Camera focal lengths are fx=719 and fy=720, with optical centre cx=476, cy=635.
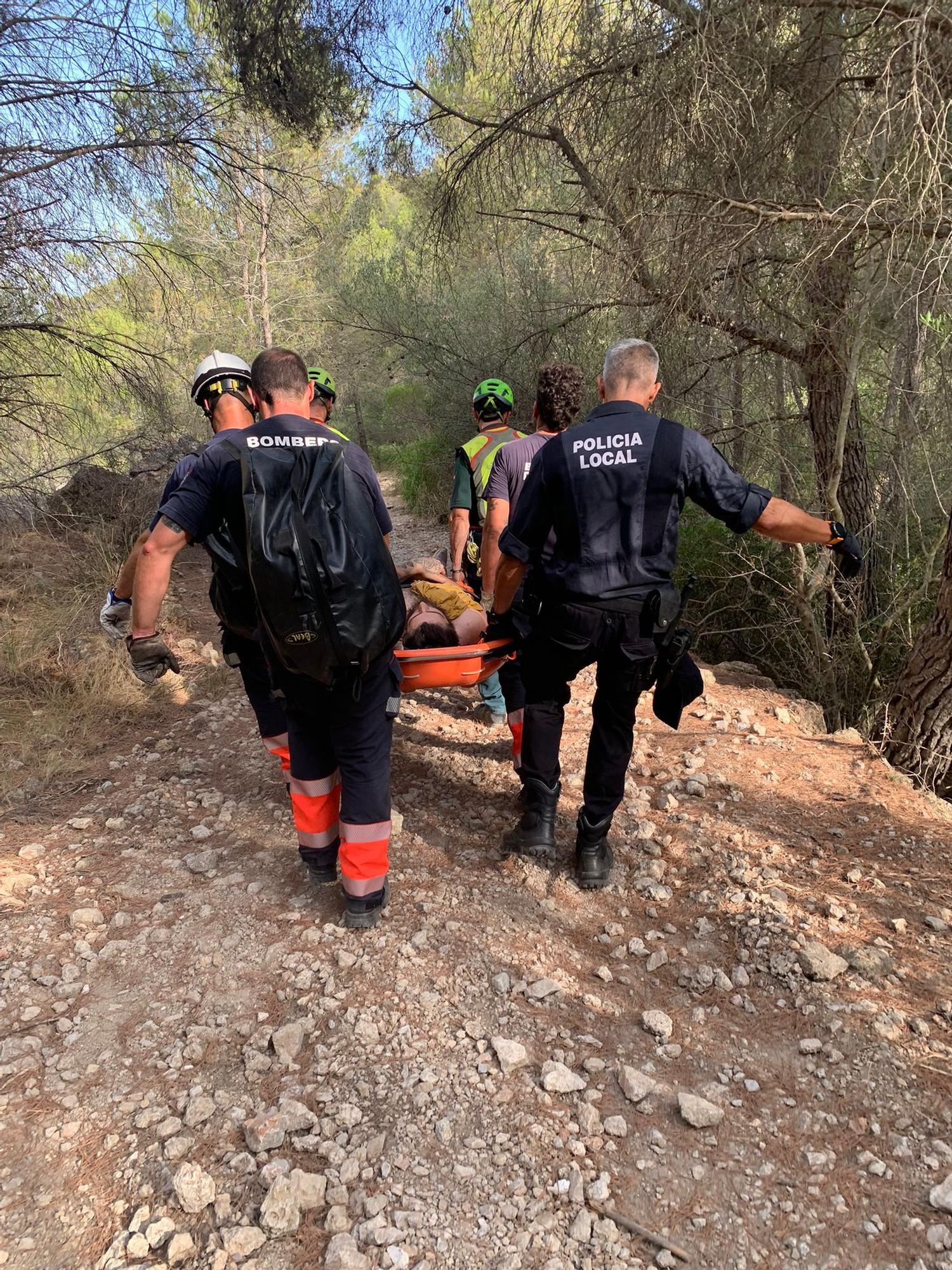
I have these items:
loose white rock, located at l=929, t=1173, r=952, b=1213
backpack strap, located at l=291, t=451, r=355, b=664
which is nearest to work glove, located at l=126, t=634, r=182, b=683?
backpack strap, located at l=291, t=451, r=355, b=664

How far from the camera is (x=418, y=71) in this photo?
4.25 m

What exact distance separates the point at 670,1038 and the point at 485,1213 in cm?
70

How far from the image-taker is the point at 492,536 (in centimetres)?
341

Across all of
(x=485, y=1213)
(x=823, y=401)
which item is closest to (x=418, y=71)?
(x=823, y=401)

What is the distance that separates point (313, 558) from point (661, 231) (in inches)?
99.2

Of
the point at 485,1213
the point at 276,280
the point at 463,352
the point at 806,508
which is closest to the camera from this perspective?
the point at 485,1213

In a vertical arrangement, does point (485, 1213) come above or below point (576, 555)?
below

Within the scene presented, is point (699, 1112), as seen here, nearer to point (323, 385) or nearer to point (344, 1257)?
point (344, 1257)

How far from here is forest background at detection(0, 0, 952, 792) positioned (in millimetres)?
3080

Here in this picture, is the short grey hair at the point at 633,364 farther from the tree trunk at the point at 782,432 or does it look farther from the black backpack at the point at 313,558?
the tree trunk at the point at 782,432

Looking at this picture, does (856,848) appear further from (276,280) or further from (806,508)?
(276,280)

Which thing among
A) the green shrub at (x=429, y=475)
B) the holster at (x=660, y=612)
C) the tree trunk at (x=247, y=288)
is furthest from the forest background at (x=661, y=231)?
the tree trunk at (x=247, y=288)

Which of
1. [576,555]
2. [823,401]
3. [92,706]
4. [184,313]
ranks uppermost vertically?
[184,313]

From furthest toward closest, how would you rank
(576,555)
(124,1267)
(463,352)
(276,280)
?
(276,280)
(463,352)
(576,555)
(124,1267)
